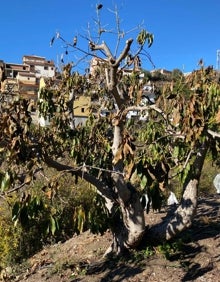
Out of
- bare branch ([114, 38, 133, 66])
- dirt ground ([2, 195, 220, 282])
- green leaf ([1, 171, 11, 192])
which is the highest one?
bare branch ([114, 38, 133, 66])

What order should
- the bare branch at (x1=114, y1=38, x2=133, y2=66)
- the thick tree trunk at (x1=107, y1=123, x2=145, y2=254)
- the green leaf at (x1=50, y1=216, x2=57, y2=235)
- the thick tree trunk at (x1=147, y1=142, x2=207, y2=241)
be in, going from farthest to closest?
the thick tree trunk at (x1=147, y1=142, x2=207, y2=241) → the thick tree trunk at (x1=107, y1=123, x2=145, y2=254) → the bare branch at (x1=114, y1=38, x2=133, y2=66) → the green leaf at (x1=50, y1=216, x2=57, y2=235)

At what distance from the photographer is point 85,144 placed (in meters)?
6.32

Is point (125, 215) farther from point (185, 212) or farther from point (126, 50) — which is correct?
point (126, 50)

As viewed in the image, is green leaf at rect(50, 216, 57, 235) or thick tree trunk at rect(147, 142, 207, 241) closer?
green leaf at rect(50, 216, 57, 235)

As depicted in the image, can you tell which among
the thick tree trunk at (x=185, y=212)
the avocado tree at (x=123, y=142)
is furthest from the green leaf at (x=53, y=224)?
the thick tree trunk at (x=185, y=212)

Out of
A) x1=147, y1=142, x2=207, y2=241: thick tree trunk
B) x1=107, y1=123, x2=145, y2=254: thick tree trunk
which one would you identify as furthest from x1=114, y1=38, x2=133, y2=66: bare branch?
x1=147, y1=142, x2=207, y2=241: thick tree trunk

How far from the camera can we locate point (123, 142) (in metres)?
3.60

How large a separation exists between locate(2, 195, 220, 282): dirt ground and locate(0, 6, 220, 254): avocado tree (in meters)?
0.29

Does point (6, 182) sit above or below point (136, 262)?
above

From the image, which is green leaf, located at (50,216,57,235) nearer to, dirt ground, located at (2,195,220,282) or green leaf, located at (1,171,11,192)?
green leaf, located at (1,171,11,192)

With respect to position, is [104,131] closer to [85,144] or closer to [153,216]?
[85,144]

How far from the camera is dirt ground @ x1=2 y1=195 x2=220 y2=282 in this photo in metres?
5.11

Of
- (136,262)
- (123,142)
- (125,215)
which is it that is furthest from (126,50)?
(136,262)

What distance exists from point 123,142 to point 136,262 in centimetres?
244
